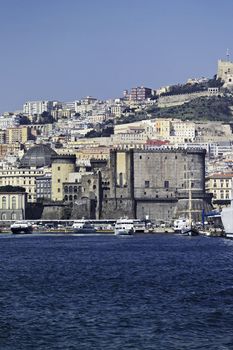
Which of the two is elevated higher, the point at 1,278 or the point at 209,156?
the point at 209,156

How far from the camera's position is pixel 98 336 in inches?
1177

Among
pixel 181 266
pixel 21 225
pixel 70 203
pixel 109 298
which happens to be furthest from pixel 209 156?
pixel 109 298

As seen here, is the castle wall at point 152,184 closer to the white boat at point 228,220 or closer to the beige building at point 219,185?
the beige building at point 219,185

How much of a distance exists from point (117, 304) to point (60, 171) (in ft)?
334

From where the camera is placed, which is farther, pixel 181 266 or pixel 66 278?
pixel 181 266

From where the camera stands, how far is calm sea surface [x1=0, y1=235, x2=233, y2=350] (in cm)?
2938

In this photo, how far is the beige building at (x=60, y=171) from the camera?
447ft

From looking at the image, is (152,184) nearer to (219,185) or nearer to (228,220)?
(219,185)

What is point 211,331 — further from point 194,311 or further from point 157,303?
point 157,303

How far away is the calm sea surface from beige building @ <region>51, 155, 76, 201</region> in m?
78.9

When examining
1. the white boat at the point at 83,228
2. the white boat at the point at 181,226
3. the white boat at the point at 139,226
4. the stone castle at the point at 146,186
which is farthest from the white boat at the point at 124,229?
the stone castle at the point at 146,186

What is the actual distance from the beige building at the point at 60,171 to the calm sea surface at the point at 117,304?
78.9 metres

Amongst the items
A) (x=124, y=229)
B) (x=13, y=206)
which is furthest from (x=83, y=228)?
(x=13, y=206)

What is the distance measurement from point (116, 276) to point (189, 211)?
72.8 m
